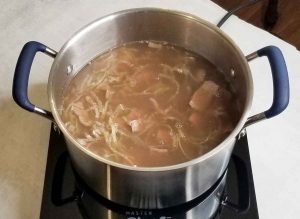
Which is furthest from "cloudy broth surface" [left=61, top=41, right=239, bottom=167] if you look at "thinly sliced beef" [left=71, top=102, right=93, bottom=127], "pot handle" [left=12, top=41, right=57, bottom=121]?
"pot handle" [left=12, top=41, right=57, bottom=121]

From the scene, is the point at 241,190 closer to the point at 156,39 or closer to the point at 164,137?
the point at 164,137

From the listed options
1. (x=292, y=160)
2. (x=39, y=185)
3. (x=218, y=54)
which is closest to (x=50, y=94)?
(x=39, y=185)

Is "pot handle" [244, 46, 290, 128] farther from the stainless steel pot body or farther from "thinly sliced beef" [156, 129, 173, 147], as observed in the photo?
"thinly sliced beef" [156, 129, 173, 147]

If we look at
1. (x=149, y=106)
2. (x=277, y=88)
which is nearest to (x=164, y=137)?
(x=149, y=106)

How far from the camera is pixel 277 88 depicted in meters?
0.75

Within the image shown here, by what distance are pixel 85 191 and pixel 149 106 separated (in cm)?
20

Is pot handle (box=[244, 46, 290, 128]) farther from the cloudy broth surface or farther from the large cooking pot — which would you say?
the cloudy broth surface

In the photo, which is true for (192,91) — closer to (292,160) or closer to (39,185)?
(292,160)

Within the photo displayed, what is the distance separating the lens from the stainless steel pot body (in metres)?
0.69

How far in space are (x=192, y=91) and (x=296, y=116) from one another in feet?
0.78

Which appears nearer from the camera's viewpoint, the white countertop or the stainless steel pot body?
the stainless steel pot body

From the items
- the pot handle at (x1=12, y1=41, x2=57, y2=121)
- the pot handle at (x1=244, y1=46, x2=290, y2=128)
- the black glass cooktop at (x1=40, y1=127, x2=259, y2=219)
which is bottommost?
the black glass cooktop at (x1=40, y1=127, x2=259, y2=219)

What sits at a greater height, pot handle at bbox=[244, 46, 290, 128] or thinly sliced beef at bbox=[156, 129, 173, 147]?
pot handle at bbox=[244, 46, 290, 128]

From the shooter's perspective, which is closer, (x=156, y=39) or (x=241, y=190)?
(x=241, y=190)
